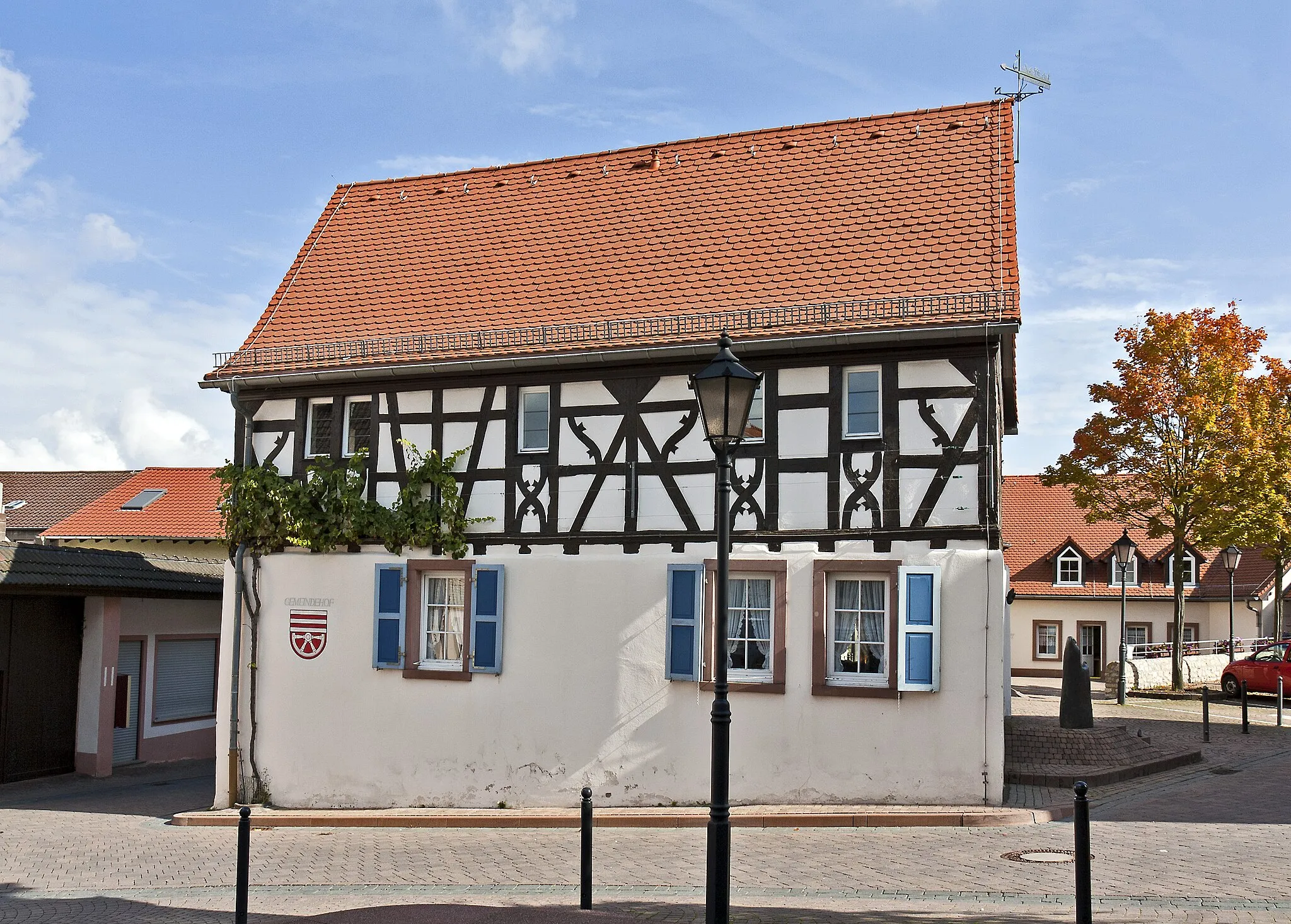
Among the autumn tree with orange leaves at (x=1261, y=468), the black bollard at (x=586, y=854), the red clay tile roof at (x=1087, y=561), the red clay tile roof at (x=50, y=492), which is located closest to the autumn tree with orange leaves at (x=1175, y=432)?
the autumn tree with orange leaves at (x=1261, y=468)

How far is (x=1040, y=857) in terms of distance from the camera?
37.9 feet

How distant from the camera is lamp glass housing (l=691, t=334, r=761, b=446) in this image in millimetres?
8703

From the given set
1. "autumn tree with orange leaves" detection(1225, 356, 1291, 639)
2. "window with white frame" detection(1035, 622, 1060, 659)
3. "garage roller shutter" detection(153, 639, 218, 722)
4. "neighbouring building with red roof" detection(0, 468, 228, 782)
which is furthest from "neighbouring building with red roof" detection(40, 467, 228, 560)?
"window with white frame" detection(1035, 622, 1060, 659)

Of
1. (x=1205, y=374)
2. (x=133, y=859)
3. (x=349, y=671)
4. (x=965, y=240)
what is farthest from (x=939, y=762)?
(x=1205, y=374)

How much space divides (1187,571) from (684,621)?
32774 mm

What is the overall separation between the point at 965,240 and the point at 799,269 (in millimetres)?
2084

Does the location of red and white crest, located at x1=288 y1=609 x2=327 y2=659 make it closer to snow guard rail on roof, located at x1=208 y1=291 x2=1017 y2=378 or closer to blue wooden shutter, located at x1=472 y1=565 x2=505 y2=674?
blue wooden shutter, located at x1=472 y1=565 x2=505 y2=674

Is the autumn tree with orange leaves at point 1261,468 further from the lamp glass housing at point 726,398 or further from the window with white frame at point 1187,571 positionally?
the lamp glass housing at point 726,398

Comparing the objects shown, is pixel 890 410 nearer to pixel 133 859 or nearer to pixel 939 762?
pixel 939 762

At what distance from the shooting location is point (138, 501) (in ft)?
109

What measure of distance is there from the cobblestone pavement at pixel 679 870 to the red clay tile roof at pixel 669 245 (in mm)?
5757

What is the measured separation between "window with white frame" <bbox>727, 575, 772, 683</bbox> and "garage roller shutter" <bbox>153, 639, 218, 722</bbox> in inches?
485

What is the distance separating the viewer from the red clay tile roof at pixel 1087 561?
4212cm

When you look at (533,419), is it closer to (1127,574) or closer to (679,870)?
(679,870)
